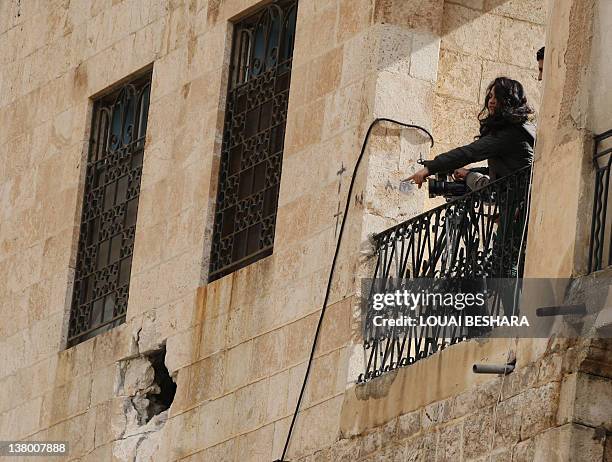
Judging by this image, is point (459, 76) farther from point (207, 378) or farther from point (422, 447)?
point (422, 447)

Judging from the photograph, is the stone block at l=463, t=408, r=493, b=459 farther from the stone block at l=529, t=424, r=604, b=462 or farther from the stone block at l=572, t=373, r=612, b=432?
the stone block at l=572, t=373, r=612, b=432

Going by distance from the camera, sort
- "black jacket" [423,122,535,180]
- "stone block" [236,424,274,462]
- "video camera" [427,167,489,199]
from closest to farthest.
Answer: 1. "black jacket" [423,122,535,180]
2. "video camera" [427,167,489,199]
3. "stone block" [236,424,274,462]

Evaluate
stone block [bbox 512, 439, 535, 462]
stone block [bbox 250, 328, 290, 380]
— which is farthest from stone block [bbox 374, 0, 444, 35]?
stone block [bbox 512, 439, 535, 462]

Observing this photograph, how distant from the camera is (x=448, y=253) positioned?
12953 millimetres

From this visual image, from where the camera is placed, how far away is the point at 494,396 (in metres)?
12.0

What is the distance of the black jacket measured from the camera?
504 inches

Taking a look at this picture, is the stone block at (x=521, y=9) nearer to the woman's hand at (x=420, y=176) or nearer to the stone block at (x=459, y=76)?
the stone block at (x=459, y=76)

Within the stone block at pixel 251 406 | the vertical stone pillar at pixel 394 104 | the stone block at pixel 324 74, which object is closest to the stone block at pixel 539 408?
the vertical stone pillar at pixel 394 104

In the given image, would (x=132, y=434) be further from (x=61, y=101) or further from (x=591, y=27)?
(x=591, y=27)

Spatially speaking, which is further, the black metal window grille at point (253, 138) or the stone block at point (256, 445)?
the black metal window grille at point (253, 138)

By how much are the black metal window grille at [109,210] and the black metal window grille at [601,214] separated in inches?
197

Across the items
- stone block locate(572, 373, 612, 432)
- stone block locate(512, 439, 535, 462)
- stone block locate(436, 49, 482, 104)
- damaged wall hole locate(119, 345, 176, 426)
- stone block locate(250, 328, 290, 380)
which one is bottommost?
stone block locate(512, 439, 535, 462)

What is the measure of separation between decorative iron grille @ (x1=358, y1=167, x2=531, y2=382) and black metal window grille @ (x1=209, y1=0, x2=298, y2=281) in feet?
4.43

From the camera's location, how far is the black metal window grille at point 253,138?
48.8ft
